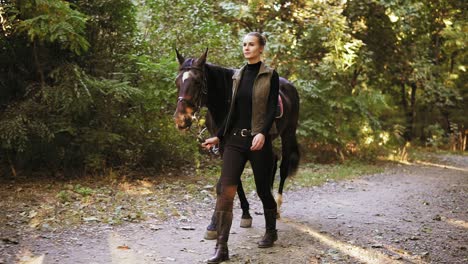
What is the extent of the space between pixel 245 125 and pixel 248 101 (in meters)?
0.23

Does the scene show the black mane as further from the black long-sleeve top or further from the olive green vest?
the olive green vest

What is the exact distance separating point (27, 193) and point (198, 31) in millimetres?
4597

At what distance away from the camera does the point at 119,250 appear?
461cm

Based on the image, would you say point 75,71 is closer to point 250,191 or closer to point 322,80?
point 250,191

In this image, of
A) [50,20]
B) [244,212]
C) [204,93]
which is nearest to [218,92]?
[204,93]

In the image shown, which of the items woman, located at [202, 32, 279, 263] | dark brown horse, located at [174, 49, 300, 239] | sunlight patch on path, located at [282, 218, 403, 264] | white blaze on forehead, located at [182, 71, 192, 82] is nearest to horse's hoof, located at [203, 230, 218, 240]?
dark brown horse, located at [174, 49, 300, 239]

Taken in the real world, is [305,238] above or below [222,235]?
below

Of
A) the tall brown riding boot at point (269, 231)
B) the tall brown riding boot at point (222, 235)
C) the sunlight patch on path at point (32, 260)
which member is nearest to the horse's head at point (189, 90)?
the tall brown riding boot at point (222, 235)

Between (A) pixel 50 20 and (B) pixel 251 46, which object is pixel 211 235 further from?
(A) pixel 50 20

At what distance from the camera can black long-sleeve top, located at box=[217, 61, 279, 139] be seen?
4.16 m

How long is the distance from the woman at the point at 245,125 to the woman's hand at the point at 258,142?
0.03m

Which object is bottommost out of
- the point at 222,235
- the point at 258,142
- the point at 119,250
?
the point at 119,250

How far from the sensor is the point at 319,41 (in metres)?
11.4

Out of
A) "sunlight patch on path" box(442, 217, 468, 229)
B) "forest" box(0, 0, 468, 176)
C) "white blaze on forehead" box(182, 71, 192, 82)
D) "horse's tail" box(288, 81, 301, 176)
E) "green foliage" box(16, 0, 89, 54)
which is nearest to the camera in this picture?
"white blaze on forehead" box(182, 71, 192, 82)
